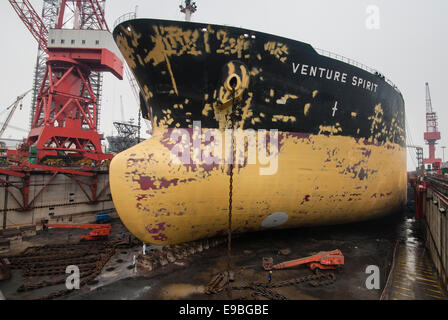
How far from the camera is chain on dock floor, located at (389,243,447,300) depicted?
254 inches

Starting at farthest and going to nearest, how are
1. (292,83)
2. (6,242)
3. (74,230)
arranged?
1. (74,230)
2. (6,242)
3. (292,83)

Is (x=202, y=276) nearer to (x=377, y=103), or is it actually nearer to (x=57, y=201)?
(x=377, y=103)

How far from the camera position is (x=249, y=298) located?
6.05 metres

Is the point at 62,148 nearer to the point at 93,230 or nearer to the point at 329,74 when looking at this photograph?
the point at 93,230

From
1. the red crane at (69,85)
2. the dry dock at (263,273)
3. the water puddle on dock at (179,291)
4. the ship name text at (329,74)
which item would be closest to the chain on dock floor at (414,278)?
the dry dock at (263,273)

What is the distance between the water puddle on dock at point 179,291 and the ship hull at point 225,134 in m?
1.69

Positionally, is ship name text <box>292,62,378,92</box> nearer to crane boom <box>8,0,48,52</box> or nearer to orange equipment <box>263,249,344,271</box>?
orange equipment <box>263,249,344,271</box>

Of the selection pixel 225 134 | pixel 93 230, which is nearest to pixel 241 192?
pixel 225 134

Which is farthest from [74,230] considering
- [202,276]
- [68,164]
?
[202,276]

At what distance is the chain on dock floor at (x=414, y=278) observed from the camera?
6.45 metres

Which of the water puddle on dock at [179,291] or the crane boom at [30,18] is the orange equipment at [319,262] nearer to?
the water puddle on dock at [179,291]

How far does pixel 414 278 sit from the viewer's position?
295 inches

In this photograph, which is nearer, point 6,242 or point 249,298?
point 249,298

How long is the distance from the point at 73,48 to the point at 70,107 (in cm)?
530
